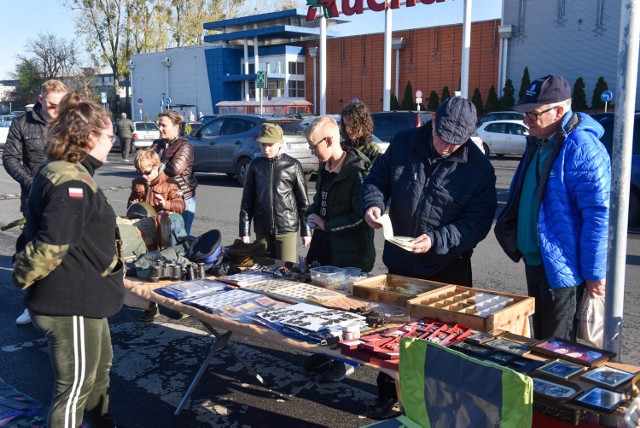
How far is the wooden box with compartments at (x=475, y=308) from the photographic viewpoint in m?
2.77

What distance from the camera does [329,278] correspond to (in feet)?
12.0

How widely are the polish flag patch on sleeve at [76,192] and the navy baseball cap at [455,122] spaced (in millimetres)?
1822

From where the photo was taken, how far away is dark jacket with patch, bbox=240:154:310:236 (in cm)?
488

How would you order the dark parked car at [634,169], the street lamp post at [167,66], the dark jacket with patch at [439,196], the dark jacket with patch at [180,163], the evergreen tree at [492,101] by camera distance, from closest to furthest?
the dark jacket with patch at [439,196], the dark jacket with patch at [180,163], the dark parked car at [634,169], the evergreen tree at [492,101], the street lamp post at [167,66]

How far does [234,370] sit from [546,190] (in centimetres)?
256

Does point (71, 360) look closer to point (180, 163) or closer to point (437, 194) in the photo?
point (437, 194)

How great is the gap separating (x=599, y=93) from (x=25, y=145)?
30.5 m

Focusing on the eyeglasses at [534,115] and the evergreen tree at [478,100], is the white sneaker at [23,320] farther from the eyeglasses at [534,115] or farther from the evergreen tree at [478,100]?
the evergreen tree at [478,100]

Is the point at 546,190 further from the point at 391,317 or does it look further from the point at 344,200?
the point at 344,200

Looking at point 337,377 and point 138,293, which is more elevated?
point 138,293

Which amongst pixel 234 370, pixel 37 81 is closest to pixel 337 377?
pixel 234 370

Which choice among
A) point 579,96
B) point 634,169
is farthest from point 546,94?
point 579,96

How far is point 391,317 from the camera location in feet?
9.76

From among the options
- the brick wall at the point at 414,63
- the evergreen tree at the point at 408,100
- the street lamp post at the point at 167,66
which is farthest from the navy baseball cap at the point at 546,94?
the street lamp post at the point at 167,66
